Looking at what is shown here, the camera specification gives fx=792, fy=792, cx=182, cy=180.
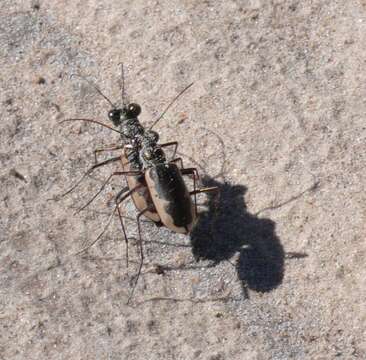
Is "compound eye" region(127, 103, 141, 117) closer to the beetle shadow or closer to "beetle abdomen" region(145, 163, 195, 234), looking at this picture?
"beetle abdomen" region(145, 163, 195, 234)

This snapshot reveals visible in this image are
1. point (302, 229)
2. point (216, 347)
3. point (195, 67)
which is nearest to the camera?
point (216, 347)

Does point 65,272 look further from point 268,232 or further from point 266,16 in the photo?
point 266,16

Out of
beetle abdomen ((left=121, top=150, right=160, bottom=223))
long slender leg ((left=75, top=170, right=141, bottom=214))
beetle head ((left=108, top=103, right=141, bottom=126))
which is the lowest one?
beetle abdomen ((left=121, top=150, right=160, bottom=223))

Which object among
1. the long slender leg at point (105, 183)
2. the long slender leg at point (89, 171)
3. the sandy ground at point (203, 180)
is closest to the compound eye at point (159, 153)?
the long slender leg at point (105, 183)

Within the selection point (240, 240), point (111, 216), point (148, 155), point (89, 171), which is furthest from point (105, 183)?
point (240, 240)

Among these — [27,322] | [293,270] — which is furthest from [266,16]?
[27,322]

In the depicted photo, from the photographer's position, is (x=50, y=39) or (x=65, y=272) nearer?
(x=65, y=272)

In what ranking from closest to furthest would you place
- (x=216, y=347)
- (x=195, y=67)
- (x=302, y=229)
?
1. (x=216, y=347)
2. (x=302, y=229)
3. (x=195, y=67)

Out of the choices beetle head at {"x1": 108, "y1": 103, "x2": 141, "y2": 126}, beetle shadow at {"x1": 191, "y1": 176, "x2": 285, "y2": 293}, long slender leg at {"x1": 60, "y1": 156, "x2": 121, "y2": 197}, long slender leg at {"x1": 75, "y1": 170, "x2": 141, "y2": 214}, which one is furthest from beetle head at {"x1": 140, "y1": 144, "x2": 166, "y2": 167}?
beetle shadow at {"x1": 191, "y1": 176, "x2": 285, "y2": 293}
